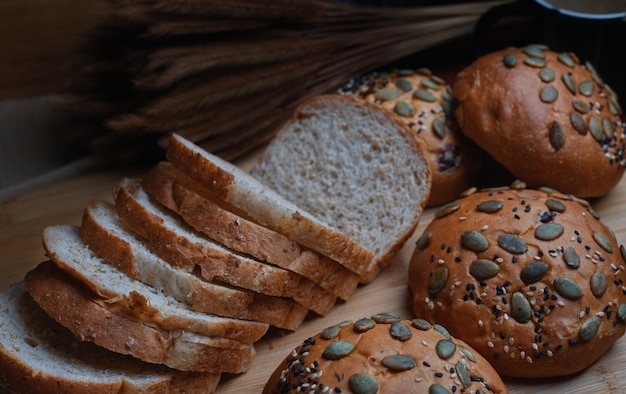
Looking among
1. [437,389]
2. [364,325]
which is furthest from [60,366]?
[437,389]

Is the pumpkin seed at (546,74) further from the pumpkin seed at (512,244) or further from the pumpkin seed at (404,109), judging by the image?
the pumpkin seed at (512,244)

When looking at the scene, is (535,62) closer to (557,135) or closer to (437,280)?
(557,135)

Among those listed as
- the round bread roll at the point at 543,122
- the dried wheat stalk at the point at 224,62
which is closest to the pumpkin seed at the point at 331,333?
the round bread roll at the point at 543,122

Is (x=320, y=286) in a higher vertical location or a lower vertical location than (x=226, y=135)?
lower

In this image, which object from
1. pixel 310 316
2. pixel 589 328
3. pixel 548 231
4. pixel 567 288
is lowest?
pixel 310 316

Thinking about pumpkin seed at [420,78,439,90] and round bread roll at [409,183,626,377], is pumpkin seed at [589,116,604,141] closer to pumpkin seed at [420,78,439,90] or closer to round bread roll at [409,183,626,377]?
round bread roll at [409,183,626,377]

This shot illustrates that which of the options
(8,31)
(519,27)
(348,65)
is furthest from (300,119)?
(8,31)

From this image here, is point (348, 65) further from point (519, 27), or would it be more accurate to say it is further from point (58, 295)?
point (58, 295)

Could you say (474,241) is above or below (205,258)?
below
